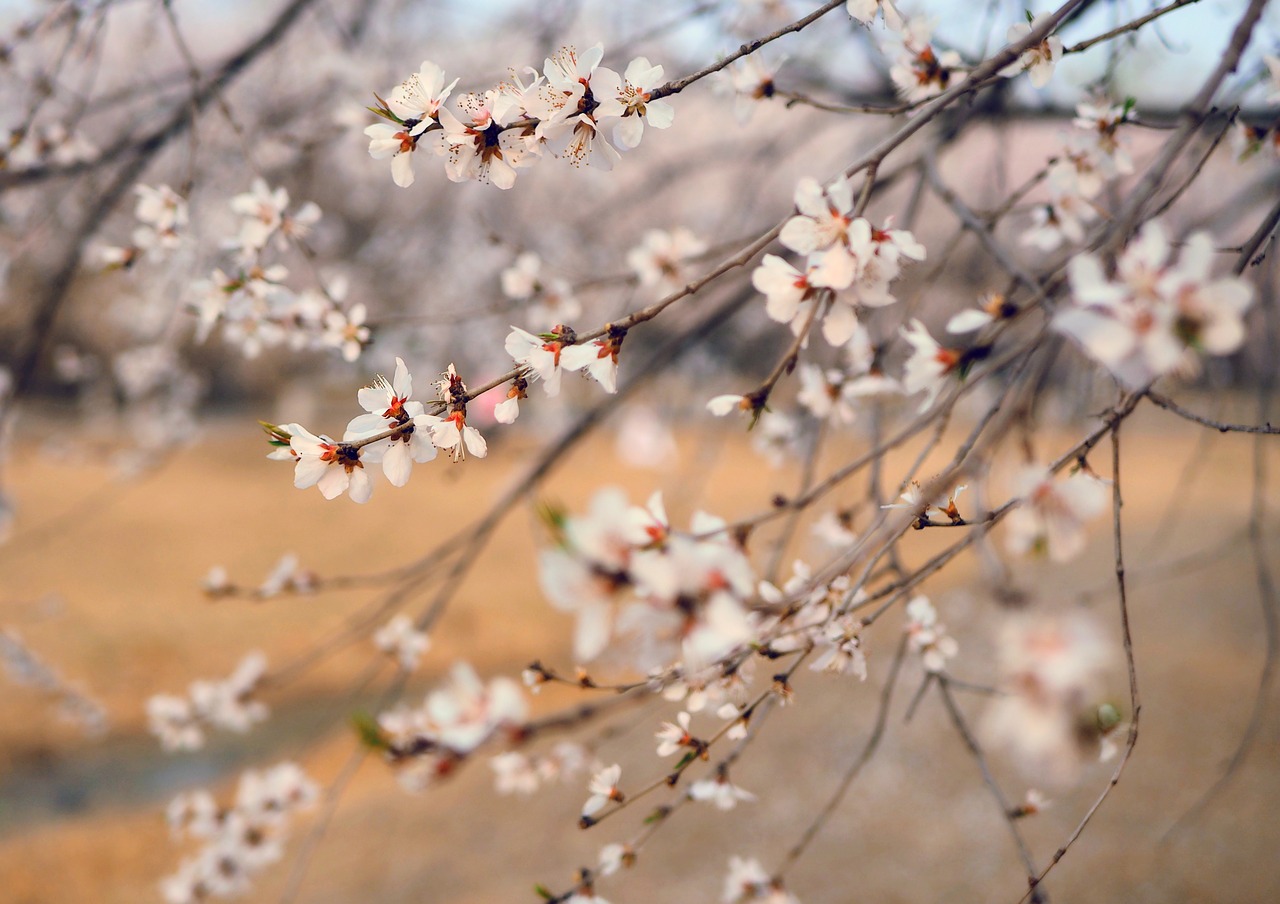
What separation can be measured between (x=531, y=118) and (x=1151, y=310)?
0.51m

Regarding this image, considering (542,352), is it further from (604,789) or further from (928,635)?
(928,635)

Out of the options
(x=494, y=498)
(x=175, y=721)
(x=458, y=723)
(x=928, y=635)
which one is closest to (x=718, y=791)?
(x=928, y=635)

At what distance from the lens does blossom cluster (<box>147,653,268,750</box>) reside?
1.48 metres

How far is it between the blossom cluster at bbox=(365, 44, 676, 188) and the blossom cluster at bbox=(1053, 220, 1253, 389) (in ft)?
1.30

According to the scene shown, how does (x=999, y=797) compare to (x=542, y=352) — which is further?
(x=999, y=797)

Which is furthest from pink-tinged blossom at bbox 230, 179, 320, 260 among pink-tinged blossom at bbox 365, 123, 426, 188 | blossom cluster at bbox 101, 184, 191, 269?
pink-tinged blossom at bbox 365, 123, 426, 188

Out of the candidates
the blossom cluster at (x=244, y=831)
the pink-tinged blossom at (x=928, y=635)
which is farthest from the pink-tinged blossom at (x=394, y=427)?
the blossom cluster at (x=244, y=831)

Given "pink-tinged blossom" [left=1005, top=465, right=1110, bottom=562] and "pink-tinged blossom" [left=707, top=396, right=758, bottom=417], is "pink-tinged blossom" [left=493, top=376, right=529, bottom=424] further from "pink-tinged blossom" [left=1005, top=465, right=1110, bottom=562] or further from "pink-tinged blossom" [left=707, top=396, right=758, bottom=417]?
"pink-tinged blossom" [left=1005, top=465, right=1110, bottom=562]

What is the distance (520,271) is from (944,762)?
6.16 feet

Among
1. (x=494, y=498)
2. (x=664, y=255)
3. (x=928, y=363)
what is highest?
(x=494, y=498)

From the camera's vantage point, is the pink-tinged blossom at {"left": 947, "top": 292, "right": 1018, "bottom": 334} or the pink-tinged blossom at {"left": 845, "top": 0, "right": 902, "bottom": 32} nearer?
the pink-tinged blossom at {"left": 947, "top": 292, "right": 1018, "bottom": 334}

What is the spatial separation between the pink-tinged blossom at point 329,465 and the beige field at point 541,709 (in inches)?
17.3

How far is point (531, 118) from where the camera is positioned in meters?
0.71

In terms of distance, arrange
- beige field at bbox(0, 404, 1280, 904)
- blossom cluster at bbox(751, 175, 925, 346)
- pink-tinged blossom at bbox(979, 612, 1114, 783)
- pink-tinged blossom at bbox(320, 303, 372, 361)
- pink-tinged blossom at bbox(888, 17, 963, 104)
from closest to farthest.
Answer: pink-tinged blossom at bbox(979, 612, 1114, 783), blossom cluster at bbox(751, 175, 925, 346), pink-tinged blossom at bbox(888, 17, 963, 104), pink-tinged blossom at bbox(320, 303, 372, 361), beige field at bbox(0, 404, 1280, 904)
